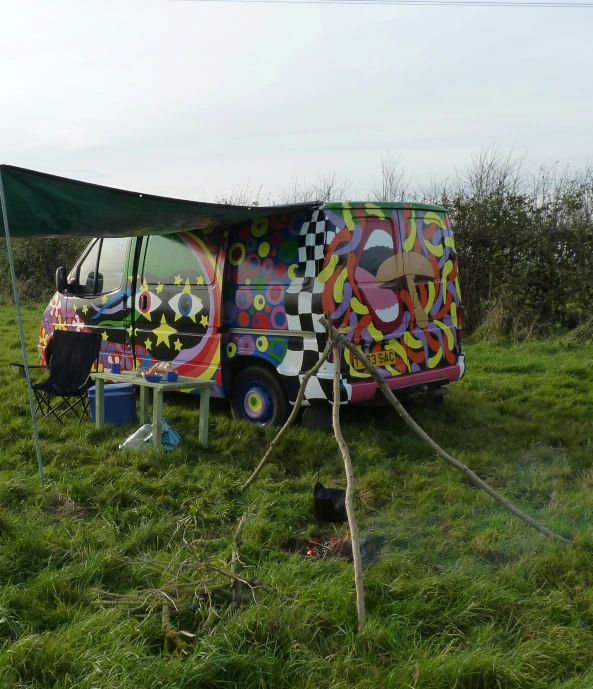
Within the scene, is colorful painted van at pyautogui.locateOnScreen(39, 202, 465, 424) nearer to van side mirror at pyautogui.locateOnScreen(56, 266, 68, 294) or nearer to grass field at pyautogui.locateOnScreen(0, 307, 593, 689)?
grass field at pyautogui.locateOnScreen(0, 307, 593, 689)

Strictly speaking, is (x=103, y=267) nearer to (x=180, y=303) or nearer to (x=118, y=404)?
(x=180, y=303)

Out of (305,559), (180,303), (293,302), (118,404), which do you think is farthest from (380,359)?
(118,404)

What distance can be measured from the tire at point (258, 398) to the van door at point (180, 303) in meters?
0.30

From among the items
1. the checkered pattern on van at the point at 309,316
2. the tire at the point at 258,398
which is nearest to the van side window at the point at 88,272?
the tire at the point at 258,398

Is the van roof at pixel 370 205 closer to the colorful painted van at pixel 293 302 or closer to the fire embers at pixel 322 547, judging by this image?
the colorful painted van at pixel 293 302

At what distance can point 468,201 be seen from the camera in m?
12.1

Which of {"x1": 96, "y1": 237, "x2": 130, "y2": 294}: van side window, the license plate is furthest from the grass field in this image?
{"x1": 96, "y1": 237, "x2": 130, "y2": 294}: van side window

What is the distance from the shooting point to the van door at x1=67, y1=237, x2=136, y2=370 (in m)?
7.08

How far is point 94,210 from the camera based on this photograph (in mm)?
5086

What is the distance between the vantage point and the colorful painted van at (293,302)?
5.46 m

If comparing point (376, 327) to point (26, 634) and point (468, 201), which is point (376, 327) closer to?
point (26, 634)

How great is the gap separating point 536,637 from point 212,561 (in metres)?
1.54

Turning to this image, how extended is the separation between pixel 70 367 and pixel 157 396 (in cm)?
179

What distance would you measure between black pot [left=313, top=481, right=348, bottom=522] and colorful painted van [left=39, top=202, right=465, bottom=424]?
1.36 m
